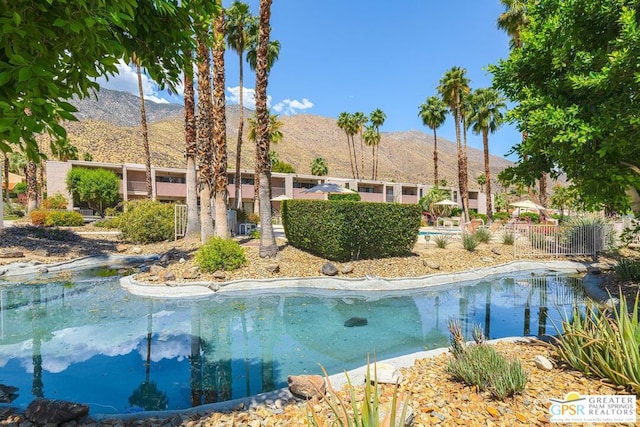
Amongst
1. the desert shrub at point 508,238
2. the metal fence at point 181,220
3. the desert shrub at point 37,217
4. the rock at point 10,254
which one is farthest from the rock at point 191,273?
the desert shrub at point 37,217

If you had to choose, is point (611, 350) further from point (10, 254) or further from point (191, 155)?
point (10, 254)

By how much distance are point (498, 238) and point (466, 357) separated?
16603 mm

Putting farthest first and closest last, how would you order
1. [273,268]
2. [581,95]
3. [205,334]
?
[273,268]
[205,334]
[581,95]

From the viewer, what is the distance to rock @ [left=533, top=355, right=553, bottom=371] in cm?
410

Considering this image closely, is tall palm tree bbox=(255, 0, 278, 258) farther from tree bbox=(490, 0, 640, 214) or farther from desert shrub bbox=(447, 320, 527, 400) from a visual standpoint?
desert shrub bbox=(447, 320, 527, 400)

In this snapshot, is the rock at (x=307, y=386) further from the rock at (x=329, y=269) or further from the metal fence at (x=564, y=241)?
the metal fence at (x=564, y=241)

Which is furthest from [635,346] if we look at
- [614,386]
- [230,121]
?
[230,121]

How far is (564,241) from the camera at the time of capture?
52.1 ft

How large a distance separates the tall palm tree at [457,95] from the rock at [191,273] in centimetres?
2462

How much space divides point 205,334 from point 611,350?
653 cm

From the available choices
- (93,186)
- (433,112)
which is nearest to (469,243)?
(433,112)

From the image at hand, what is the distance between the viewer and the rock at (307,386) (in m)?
3.95

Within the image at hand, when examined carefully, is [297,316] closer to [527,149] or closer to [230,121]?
[527,149]

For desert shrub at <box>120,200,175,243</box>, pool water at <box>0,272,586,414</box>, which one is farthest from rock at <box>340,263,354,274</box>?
desert shrub at <box>120,200,175,243</box>
